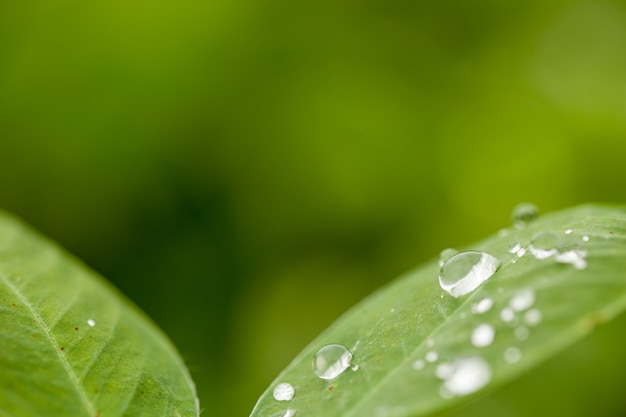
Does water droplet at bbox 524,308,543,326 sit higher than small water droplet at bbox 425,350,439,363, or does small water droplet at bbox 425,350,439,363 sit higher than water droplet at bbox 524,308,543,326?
water droplet at bbox 524,308,543,326

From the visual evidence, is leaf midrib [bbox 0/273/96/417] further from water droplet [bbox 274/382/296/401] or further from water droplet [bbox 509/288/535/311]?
water droplet [bbox 509/288/535/311]

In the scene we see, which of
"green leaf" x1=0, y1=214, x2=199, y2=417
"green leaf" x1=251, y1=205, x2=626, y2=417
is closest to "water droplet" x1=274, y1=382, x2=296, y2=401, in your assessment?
"green leaf" x1=251, y1=205, x2=626, y2=417

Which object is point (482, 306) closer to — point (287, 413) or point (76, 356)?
point (287, 413)

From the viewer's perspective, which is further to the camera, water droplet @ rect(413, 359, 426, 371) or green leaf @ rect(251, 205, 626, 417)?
water droplet @ rect(413, 359, 426, 371)

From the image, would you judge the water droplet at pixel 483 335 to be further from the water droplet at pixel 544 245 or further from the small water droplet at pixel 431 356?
the water droplet at pixel 544 245

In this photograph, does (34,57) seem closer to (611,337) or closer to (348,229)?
(348,229)
